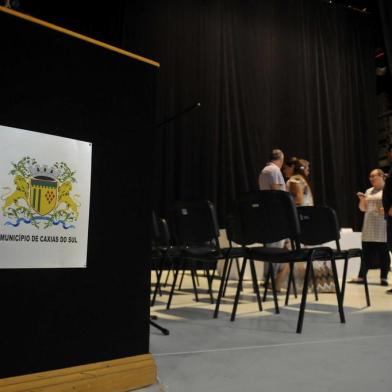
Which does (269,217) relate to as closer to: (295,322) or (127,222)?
(295,322)

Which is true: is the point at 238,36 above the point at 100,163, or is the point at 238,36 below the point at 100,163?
above

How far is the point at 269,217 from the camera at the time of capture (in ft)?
8.99

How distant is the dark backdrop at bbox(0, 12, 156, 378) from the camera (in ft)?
4.26

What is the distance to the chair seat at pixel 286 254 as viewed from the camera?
2.63m

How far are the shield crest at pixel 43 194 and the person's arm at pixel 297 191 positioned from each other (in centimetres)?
289

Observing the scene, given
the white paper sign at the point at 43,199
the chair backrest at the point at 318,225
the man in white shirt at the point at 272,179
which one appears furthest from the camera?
the man in white shirt at the point at 272,179

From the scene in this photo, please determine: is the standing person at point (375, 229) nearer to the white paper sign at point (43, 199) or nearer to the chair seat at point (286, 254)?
the chair seat at point (286, 254)

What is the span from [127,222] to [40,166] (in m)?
0.35

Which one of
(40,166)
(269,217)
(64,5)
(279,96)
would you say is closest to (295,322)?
(269,217)

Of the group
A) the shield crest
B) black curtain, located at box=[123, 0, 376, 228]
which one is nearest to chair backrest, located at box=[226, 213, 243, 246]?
the shield crest

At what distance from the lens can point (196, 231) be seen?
134 inches

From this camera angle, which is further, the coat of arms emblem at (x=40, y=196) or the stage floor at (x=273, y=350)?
the stage floor at (x=273, y=350)

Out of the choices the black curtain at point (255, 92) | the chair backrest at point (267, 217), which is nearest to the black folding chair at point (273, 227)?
the chair backrest at point (267, 217)

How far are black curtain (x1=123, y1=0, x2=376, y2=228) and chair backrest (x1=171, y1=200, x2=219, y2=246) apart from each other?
9.29 feet
